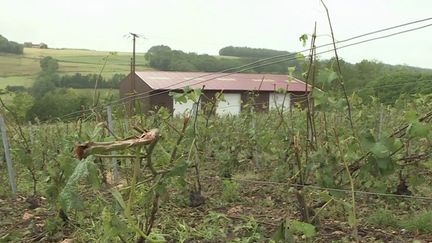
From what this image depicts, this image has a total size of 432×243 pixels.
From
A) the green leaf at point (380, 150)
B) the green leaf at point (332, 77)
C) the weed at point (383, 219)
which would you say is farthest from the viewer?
the weed at point (383, 219)

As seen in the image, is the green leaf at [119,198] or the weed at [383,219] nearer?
the green leaf at [119,198]

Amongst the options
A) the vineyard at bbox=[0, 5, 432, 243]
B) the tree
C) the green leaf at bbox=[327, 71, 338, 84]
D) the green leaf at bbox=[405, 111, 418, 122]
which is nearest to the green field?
the tree

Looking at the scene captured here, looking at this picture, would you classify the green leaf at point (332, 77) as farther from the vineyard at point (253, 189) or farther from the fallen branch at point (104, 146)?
the fallen branch at point (104, 146)

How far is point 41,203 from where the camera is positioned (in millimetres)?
4625

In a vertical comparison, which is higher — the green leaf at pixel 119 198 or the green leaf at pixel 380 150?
the green leaf at pixel 380 150

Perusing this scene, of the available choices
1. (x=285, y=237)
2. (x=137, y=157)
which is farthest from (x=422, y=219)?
(x=137, y=157)

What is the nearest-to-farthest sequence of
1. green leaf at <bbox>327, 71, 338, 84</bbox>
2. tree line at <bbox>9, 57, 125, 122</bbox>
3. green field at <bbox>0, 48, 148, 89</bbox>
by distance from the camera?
1. green leaf at <bbox>327, 71, 338, 84</bbox>
2. tree line at <bbox>9, 57, 125, 122</bbox>
3. green field at <bbox>0, 48, 148, 89</bbox>

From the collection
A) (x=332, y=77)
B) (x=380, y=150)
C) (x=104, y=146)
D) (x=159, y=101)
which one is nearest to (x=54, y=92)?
(x=159, y=101)

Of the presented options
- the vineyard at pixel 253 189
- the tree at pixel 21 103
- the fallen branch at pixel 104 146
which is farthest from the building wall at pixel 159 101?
the fallen branch at pixel 104 146

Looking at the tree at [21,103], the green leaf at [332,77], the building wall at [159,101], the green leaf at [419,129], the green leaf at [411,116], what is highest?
the green leaf at [332,77]

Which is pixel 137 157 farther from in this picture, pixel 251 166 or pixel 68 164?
pixel 251 166

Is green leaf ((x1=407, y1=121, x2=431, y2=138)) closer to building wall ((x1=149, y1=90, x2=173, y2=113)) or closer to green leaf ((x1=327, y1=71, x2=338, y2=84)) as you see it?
green leaf ((x1=327, y1=71, x2=338, y2=84))

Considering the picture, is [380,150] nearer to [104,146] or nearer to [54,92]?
[104,146]

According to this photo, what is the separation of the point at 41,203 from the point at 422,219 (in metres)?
3.58
